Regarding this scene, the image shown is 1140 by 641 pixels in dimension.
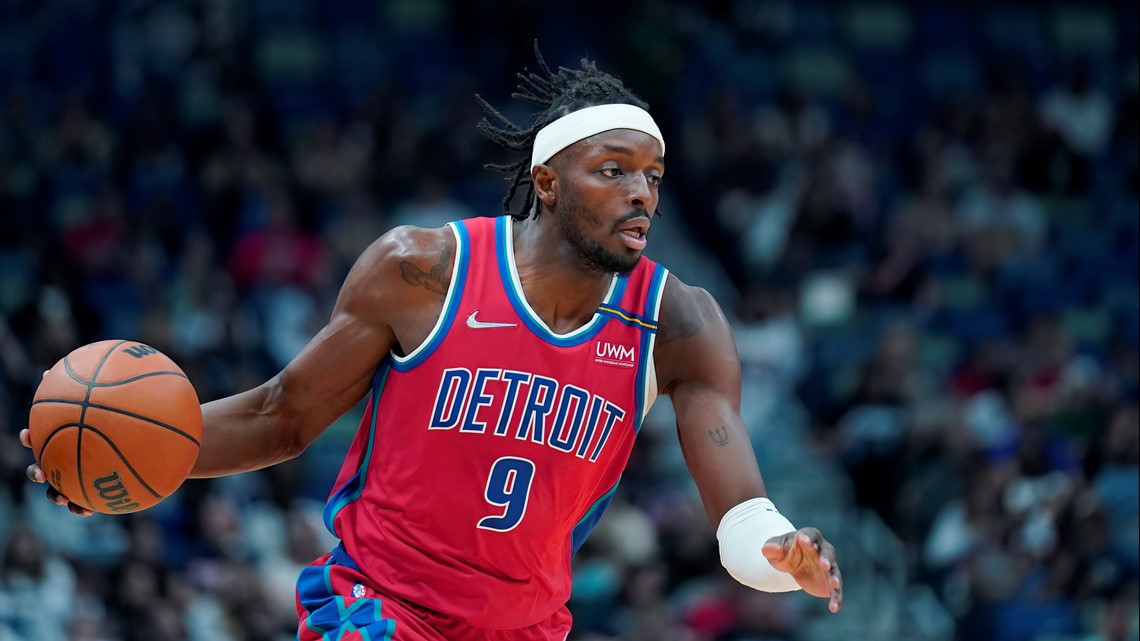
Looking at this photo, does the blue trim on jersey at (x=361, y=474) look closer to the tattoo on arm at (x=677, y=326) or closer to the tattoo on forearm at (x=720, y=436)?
the tattoo on arm at (x=677, y=326)

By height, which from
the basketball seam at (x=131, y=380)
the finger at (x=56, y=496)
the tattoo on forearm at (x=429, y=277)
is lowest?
the finger at (x=56, y=496)

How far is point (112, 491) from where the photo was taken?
473cm

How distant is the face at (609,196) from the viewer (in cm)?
493

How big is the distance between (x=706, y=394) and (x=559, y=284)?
605mm

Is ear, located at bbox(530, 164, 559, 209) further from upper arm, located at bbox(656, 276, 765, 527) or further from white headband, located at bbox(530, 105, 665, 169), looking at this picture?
upper arm, located at bbox(656, 276, 765, 527)

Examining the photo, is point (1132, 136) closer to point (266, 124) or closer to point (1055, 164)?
point (1055, 164)

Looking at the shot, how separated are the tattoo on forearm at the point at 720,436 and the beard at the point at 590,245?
0.59 m

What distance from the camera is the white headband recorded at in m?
5.08

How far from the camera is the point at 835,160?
46.4 ft

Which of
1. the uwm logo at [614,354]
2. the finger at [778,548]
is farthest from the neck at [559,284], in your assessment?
the finger at [778,548]

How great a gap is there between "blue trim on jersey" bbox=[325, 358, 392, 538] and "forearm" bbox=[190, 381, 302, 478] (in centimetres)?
25

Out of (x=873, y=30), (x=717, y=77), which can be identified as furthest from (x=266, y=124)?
(x=873, y=30)

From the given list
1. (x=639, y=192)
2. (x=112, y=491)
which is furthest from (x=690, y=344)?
(x=112, y=491)

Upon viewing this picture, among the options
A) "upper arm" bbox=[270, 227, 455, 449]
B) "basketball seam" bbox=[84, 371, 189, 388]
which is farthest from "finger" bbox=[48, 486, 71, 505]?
"upper arm" bbox=[270, 227, 455, 449]
